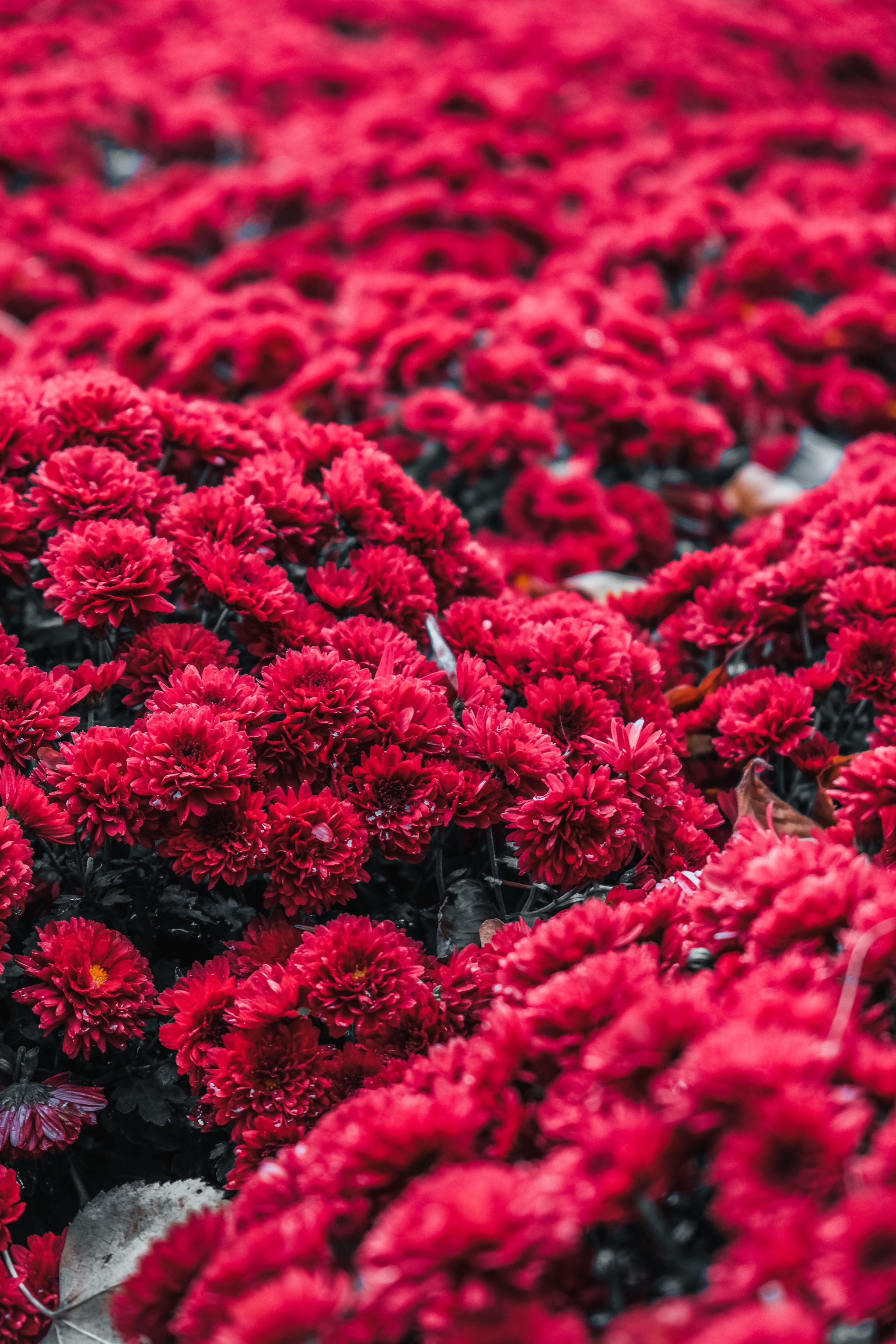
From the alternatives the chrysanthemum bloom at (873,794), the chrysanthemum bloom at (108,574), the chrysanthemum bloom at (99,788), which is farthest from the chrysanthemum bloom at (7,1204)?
the chrysanthemum bloom at (873,794)

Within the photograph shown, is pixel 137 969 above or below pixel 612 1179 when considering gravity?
below

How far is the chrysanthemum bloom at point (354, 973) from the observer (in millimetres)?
1405

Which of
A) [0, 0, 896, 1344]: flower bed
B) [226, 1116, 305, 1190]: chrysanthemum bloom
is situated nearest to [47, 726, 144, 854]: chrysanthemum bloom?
[0, 0, 896, 1344]: flower bed

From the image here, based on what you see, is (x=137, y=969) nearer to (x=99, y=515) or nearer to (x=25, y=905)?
(x=25, y=905)

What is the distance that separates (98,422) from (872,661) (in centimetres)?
149

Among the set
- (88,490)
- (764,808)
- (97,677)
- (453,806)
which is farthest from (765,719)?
(88,490)

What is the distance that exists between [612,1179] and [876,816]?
839 millimetres

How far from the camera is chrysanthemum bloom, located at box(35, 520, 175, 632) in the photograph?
1617 mm

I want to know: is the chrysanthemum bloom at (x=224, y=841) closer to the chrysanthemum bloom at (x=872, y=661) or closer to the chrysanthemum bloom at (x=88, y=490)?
the chrysanthemum bloom at (x=88, y=490)

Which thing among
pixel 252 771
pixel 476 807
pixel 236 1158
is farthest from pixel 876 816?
pixel 236 1158

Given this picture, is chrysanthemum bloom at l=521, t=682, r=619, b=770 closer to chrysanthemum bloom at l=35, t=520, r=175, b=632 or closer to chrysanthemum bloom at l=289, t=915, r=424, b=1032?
chrysanthemum bloom at l=289, t=915, r=424, b=1032

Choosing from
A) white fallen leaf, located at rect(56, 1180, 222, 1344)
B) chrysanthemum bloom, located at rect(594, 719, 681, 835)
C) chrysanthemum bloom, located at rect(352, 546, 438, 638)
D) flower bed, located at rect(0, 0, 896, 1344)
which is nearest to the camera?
flower bed, located at rect(0, 0, 896, 1344)

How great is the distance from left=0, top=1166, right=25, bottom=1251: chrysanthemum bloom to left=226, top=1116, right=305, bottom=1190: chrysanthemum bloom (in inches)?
11.3

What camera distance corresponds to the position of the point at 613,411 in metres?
3.00
